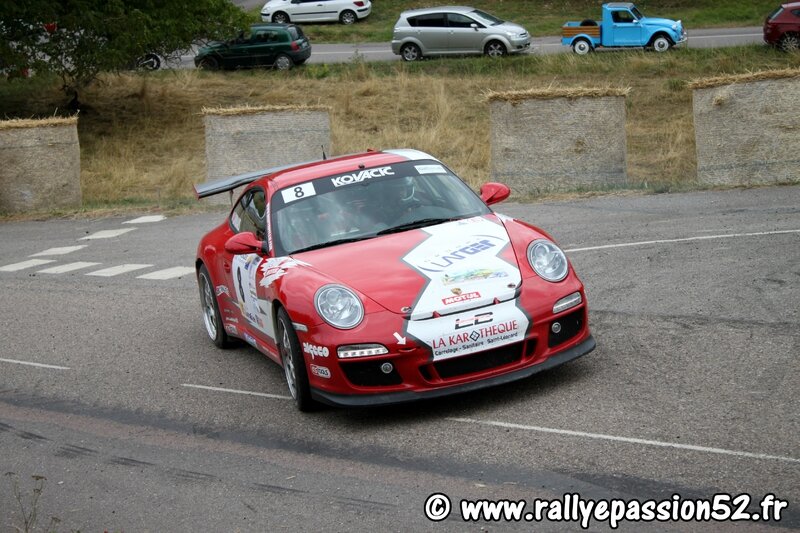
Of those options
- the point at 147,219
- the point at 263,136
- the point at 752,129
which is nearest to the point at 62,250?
the point at 147,219

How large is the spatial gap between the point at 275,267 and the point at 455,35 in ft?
92.8

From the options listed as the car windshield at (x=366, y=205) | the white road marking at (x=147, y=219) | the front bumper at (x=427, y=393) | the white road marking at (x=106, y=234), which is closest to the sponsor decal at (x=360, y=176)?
the car windshield at (x=366, y=205)

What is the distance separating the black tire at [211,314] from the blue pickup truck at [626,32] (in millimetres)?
25158

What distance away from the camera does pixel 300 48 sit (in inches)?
1439

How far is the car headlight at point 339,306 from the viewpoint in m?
7.24

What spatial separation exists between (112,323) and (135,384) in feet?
7.86

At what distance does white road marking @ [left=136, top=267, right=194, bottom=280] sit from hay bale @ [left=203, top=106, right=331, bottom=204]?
18.5ft

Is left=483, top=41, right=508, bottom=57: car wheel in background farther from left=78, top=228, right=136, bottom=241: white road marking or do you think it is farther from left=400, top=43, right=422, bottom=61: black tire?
left=78, top=228, right=136, bottom=241: white road marking

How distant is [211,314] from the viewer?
1009 centimetres

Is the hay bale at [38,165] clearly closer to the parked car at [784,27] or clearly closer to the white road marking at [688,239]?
the white road marking at [688,239]

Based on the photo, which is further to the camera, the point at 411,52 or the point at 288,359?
the point at 411,52

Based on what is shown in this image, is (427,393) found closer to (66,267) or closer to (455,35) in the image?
(66,267)

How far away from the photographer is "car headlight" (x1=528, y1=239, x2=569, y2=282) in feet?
25.1

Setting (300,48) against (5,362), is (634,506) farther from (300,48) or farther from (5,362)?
(300,48)
